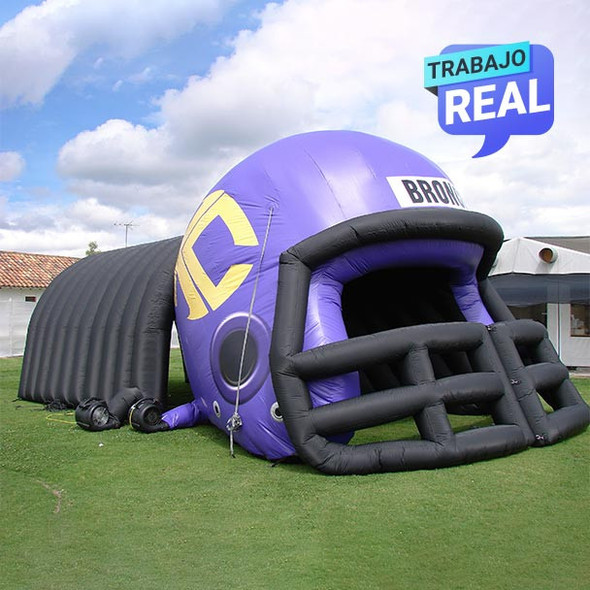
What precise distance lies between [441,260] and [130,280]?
4260 mm

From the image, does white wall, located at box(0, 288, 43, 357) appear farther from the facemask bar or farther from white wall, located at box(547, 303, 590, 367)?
the facemask bar

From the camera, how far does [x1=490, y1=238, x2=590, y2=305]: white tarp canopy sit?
39.4 feet

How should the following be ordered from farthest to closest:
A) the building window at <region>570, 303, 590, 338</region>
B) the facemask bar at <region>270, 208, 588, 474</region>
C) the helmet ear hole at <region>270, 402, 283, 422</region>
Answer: the building window at <region>570, 303, 590, 338</region> < the helmet ear hole at <region>270, 402, 283, 422</region> < the facemask bar at <region>270, 208, 588, 474</region>

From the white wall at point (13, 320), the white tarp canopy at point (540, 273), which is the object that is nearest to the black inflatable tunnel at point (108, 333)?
the white tarp canopy at point (540, 273)

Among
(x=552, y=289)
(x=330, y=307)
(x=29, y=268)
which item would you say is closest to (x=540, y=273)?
→ (x=552, y=289)

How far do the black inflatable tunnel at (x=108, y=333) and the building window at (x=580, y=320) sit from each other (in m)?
8.11

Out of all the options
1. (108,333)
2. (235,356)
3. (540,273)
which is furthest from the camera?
(540,273)

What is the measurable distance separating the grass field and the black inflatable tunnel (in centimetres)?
190

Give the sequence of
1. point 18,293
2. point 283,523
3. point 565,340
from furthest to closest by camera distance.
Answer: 1. point 18,293
2. point 565,340
3. point 283,523

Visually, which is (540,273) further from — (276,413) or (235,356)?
(276,413)

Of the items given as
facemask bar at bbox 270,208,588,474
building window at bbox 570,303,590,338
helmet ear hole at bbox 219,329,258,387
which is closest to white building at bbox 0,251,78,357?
building window at bbox 570,303,590,338

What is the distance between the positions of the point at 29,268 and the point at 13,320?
371 cm

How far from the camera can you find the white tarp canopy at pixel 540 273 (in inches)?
473

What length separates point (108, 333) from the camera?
816cm
